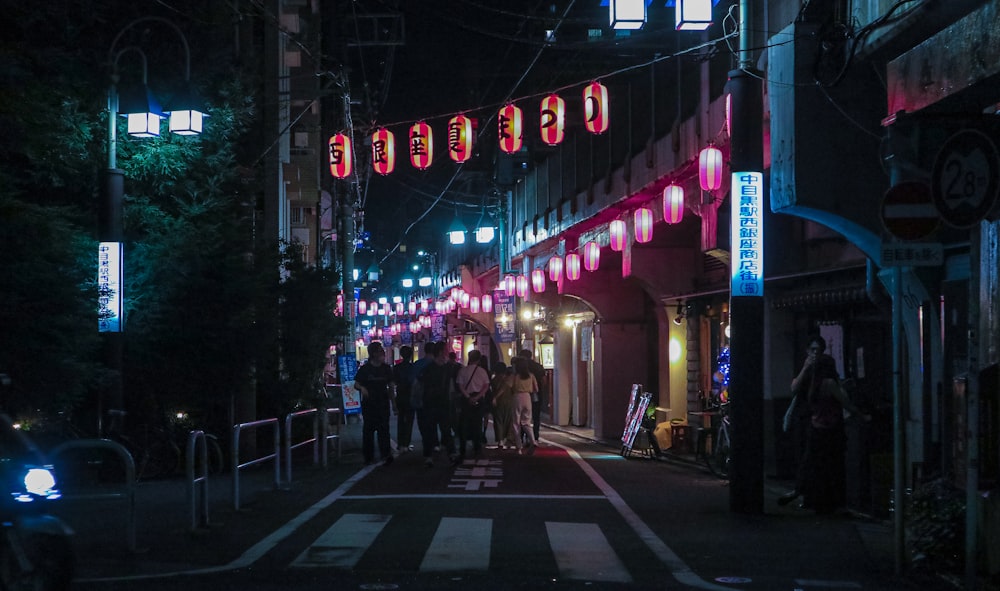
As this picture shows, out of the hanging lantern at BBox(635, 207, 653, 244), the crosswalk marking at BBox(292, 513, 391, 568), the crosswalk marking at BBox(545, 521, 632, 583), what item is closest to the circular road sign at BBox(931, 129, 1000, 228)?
the crosswalk marking at BBox(545, 521, 632, 583)

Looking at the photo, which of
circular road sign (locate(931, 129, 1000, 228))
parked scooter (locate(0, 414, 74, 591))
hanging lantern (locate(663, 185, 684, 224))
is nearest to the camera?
parked scooter (locate(0, 414, 74, 591))

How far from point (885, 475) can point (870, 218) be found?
3.37m

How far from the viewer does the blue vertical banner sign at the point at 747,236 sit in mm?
13438

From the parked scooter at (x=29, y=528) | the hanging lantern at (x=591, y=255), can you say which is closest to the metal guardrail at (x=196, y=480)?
the parked scooter at (x=29, y=528)

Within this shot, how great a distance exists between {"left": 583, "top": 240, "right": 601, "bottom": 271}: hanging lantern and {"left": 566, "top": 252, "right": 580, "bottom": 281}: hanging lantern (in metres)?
1.03

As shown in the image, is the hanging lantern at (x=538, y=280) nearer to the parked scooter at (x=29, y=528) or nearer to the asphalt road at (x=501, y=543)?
the asphalt road at (x=501, y=543)

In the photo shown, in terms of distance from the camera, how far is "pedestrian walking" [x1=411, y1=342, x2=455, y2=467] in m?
19.7

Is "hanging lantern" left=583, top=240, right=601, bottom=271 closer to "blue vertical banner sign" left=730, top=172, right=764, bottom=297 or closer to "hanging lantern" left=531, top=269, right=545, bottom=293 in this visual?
"hanging lantern" left=531, top=269, right=545, bottom=293

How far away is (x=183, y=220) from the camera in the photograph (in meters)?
17.8

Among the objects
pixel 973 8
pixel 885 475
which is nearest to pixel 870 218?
pixel 885 475

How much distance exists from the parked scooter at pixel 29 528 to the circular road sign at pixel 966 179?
6601mm

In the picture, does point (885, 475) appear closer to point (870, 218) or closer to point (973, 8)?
point (870, 218)

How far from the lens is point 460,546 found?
10.6 meters

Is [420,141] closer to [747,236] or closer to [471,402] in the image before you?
[471,402]
